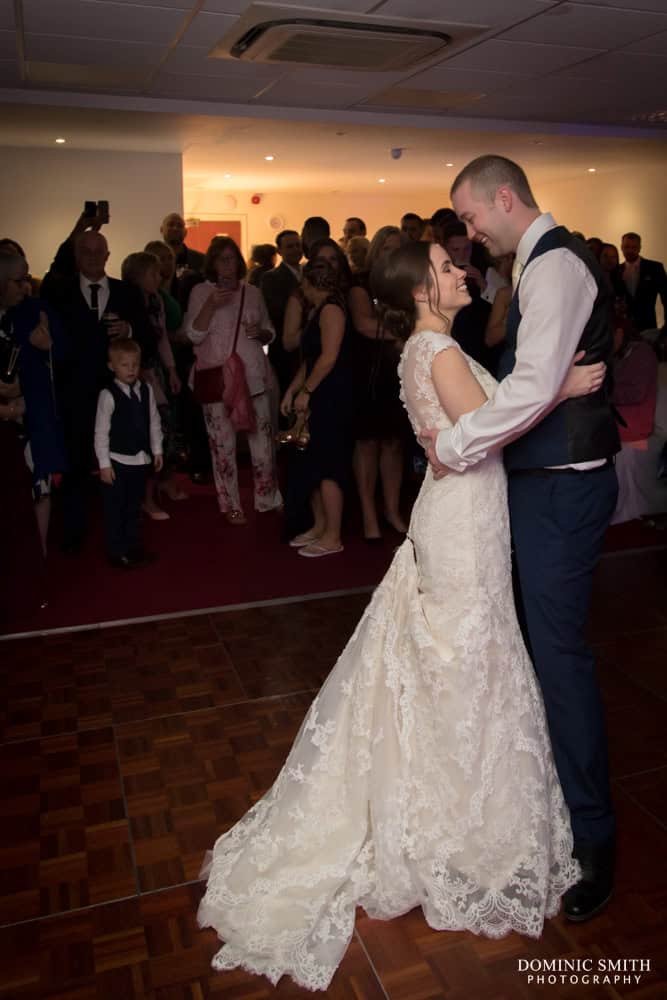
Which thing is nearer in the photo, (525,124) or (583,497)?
(583,497)

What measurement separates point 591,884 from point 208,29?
14.6 feet

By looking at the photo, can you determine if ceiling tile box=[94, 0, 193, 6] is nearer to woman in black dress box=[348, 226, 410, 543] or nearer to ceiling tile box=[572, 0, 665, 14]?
woman in black dress box=[348, 226, 410, 543]

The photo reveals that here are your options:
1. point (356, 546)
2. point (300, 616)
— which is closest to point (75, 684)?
point (300, 616)

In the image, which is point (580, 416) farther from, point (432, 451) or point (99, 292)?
point (99, 292)

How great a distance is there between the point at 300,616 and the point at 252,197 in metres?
12.6

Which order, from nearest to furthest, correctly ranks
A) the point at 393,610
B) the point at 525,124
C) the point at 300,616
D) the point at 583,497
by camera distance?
the point at 583,497 < the point at 393,610 < the point at 300,616 < the point at 525,124

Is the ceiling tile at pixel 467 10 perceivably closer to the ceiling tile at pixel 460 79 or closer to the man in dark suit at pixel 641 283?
the ceiling tile at pixel 460 79

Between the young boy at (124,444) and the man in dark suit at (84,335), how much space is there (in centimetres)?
18

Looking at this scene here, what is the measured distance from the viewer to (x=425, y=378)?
205 cm

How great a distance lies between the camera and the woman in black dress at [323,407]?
426cm

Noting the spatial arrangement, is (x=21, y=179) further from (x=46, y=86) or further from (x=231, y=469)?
(x=231, y=469)

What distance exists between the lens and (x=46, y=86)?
251 inches

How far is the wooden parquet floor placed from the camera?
190cm

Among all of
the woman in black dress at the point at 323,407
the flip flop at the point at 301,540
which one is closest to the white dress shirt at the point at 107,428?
the woman in black dress at the point at 323,407
